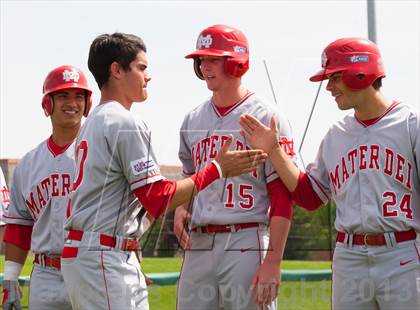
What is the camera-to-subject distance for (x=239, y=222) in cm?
511

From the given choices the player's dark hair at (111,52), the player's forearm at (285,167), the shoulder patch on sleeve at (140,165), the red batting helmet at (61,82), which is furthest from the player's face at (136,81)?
the red batting helmet at (61,82)

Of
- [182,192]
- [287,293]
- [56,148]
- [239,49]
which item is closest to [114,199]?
[182,192]

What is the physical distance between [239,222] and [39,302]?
155 cm

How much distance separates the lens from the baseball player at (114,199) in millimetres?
4453

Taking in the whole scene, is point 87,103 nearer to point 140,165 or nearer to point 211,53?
point 211,53

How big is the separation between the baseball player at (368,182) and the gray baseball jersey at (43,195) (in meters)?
1.50

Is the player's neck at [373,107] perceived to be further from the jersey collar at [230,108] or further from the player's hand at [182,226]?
the player's hand at [182,226]

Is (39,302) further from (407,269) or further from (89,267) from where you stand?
(407,269)

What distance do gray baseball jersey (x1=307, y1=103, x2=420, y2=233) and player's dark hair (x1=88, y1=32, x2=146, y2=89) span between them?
4.34 ft

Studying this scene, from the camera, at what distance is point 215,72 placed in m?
5.25

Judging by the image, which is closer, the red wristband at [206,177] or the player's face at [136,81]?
the red wristband at [206,177]

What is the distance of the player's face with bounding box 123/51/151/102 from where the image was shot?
15.5ft

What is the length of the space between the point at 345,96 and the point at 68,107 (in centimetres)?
198

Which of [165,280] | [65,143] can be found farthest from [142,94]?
[165,280]
